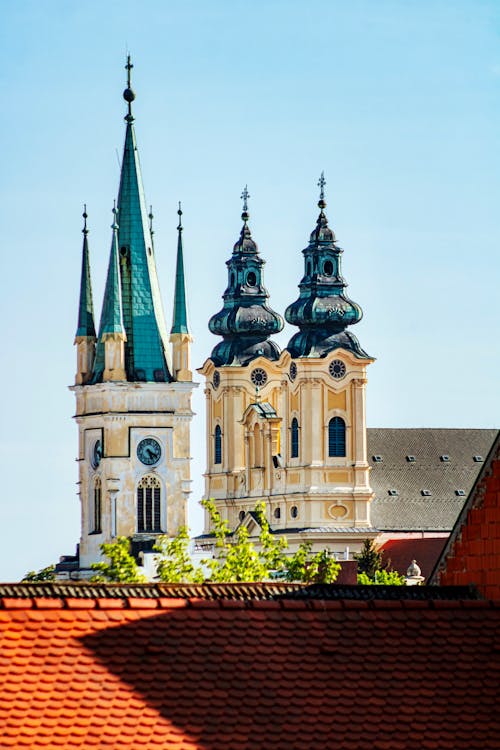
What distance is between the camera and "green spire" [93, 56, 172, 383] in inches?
4961

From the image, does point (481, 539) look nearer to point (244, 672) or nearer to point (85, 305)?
point (244, 672)

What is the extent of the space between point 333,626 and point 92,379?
353ft

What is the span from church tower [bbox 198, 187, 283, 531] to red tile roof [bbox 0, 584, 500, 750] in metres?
122

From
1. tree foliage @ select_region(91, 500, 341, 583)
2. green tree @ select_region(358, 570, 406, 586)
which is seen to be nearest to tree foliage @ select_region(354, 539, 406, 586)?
green tree @ select_region(358, 570, 406, 586)

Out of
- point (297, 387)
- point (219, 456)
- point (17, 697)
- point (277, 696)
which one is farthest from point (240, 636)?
point (219, 456)

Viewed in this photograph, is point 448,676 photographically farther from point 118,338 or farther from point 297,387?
point 297,387

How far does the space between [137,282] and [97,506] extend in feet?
35.4

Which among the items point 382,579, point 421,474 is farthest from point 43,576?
point 421,474

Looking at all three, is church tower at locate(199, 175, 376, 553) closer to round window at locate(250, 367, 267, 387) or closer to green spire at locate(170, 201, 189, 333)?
round window at locate(250, 367, 267, 387)

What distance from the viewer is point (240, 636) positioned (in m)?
21.8

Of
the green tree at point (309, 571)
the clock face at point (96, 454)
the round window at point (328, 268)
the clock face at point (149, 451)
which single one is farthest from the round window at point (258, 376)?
the green tree at point (309, 571)

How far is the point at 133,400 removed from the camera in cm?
12788

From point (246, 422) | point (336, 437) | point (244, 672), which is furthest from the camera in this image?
point (246, 422)

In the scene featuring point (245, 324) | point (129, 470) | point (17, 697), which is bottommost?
point (17, 697)
